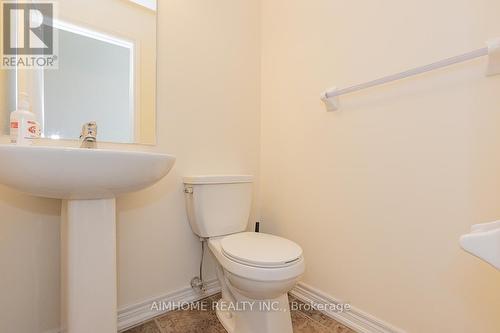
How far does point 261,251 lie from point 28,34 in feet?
4.15

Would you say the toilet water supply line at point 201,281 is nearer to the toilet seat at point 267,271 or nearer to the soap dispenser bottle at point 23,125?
the toilet seat at point 267,271

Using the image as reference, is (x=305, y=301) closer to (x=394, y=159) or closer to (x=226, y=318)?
(x=226, y=318)

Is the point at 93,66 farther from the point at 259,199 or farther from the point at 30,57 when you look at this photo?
the point at 259,199

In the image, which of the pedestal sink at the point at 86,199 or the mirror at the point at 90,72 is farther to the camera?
the mirror at the point at 90,72

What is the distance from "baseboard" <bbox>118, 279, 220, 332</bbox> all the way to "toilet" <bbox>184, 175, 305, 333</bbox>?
0.17m

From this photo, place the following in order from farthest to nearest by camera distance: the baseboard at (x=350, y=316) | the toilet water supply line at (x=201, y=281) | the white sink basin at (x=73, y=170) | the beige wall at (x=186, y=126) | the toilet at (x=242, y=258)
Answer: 1. the toilet water supply line at (x=201, y=281)
2. the beige wall at (x=186, y=126)
3. the baseboard at (x=350, y=316)
4. the toilet at (x=242, y=258)
5. the white sink basin at (x=73, y=170)

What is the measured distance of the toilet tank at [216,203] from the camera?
126 centimetres

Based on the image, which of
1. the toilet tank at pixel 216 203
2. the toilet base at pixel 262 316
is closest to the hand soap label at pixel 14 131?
the toilet tank at pixel 216 203

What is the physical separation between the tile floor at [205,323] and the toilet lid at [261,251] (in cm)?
42

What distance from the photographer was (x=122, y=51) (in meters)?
1.17

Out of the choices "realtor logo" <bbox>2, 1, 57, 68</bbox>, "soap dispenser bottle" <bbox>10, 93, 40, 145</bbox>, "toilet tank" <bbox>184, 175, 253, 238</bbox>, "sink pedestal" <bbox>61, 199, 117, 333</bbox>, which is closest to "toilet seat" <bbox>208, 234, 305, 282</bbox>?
"toilet tank" <bbox>184, 175, 253, 238</bbox>

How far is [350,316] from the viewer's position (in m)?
1.18

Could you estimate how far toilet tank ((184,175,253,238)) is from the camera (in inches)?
49.6

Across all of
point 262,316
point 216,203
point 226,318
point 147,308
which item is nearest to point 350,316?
point 262,316
